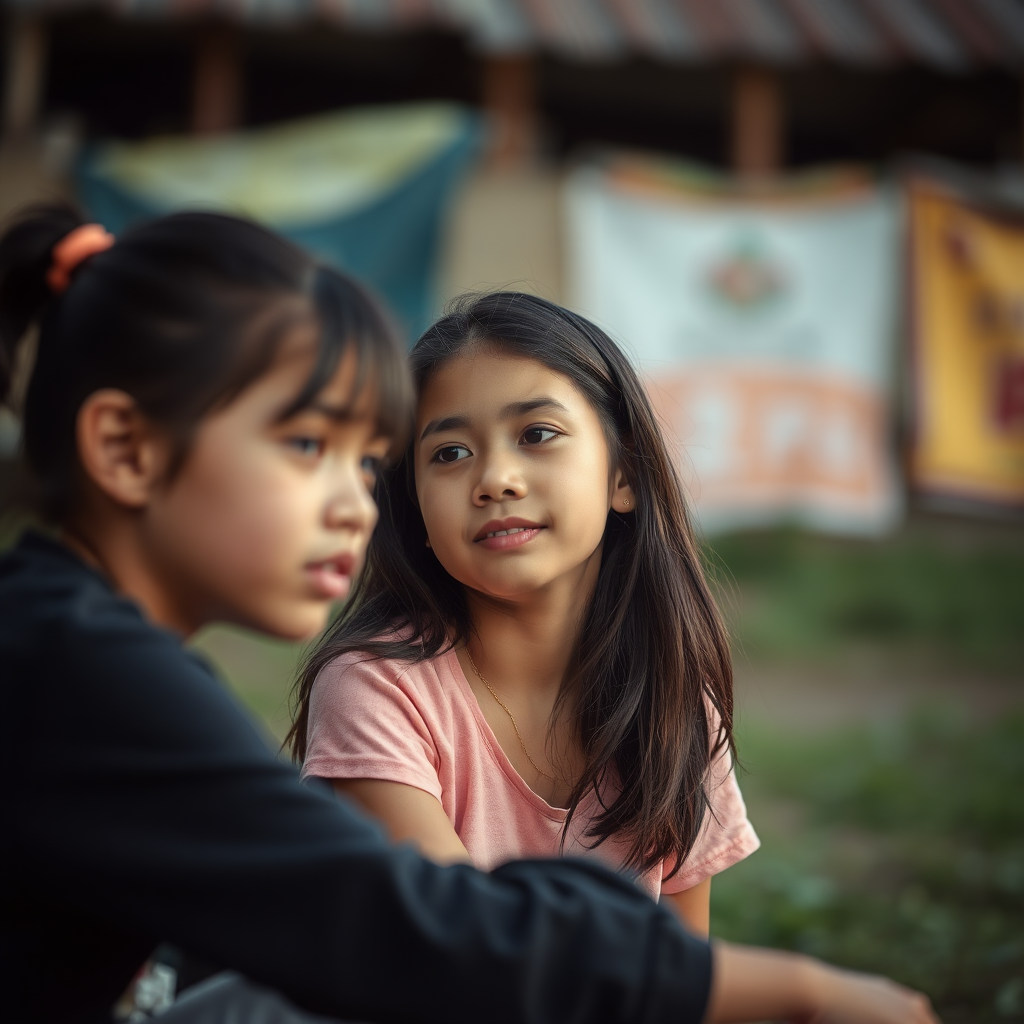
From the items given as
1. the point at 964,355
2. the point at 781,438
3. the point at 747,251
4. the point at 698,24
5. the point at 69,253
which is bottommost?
the point at 69,253

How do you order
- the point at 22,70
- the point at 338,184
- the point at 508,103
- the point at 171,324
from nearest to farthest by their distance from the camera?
the point at 171,324 → the point at 338,184 → the point at 22,70 → the point at 508,103

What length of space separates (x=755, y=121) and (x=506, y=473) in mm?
5243

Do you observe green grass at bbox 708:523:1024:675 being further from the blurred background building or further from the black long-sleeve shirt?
the black long-sleeve shirt

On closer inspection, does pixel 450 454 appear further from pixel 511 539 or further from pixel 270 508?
pixel 270 508

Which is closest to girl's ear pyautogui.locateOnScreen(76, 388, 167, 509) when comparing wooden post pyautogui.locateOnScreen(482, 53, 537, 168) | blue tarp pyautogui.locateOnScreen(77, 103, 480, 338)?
blue tarp pyautogui.locateOnScreen(77, 103, 480, 338)

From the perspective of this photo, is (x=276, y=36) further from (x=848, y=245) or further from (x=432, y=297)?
(x=848, y=245)

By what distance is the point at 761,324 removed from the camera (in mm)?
5703

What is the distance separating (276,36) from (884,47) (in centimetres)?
325

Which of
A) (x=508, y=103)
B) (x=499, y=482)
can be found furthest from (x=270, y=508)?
(x=508, y=103)

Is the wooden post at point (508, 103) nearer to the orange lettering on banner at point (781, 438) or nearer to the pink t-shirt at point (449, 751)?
the orange lettering on banner at point (781, 438)

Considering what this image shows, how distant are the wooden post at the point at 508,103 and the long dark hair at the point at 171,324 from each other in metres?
4.99

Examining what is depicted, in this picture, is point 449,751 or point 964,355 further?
point 964,355

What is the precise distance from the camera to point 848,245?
18.9ft

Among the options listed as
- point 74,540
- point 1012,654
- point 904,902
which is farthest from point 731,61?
point 74,540
